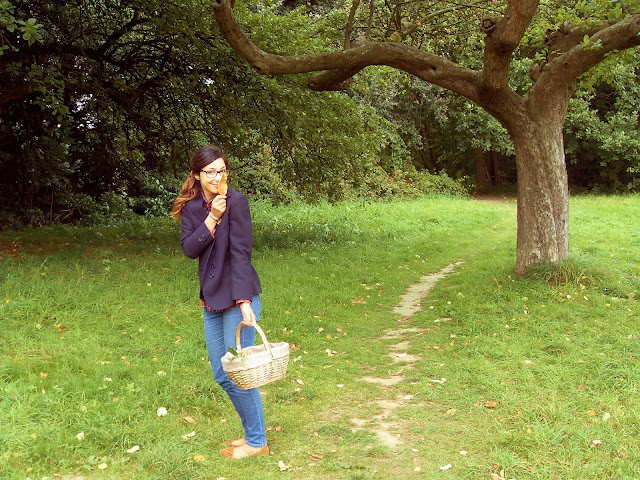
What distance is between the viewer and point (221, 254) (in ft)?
12.2

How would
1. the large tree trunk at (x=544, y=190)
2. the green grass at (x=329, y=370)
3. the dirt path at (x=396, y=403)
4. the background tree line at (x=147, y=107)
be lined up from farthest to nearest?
the background tree line at (x=147, y=107) < the large tree trunk at (x=544, y=190) < the dirt path at (x=396, y=403) < the green grass at (x=329, y=370)

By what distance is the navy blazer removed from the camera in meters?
3.64

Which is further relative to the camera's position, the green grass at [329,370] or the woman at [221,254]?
the green grass at [329,370]

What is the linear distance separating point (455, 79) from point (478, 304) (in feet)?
→ 11.1

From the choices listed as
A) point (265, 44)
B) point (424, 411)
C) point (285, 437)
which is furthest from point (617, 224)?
point (285, 437)

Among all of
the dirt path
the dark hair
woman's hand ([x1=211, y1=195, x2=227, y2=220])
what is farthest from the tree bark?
woman's hand ([x1=211, y1=195, x2=227, y2=220])

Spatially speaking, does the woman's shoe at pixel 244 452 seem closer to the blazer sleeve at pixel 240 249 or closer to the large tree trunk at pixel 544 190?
the blazer sleeve at pixel 240 249

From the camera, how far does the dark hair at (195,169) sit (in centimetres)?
373

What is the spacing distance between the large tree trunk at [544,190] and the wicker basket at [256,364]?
5925mm

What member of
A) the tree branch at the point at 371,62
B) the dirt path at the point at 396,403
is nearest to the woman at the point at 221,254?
the dirt path at the point at 396,403

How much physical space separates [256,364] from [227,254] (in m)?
0.77

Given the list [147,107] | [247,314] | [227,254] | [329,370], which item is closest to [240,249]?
[227,254]

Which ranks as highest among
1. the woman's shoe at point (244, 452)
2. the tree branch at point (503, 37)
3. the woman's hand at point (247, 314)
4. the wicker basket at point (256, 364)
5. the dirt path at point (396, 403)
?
the tree branch at point (503, 37)

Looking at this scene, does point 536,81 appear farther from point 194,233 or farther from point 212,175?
point 194,233
